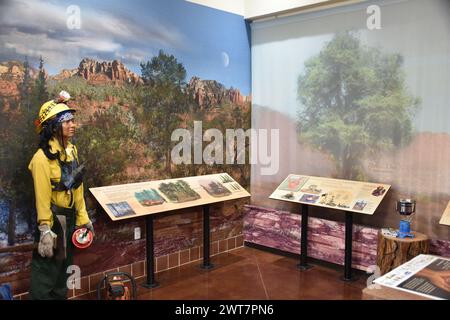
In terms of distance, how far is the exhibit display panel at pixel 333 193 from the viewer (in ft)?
13.9

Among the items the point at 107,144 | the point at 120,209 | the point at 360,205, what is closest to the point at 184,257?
the point at 120,209

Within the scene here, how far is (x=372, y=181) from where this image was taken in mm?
4613

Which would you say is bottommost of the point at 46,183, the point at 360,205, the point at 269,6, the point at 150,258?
the point at 150,258

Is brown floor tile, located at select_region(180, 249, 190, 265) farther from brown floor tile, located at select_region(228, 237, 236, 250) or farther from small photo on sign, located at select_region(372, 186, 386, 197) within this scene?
small photo on sign, located at select_region(372, 186, 386, 197)

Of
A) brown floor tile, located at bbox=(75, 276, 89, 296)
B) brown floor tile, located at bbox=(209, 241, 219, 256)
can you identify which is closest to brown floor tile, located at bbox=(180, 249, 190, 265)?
brown floor tile, located at bbox=(209, 241, 219, 256)

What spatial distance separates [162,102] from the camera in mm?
4715

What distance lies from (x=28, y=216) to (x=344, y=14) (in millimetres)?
3873

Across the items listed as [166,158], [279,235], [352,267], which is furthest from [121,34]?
[352,267]

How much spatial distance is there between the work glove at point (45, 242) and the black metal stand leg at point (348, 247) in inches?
112

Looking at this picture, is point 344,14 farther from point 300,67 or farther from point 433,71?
point 433,71

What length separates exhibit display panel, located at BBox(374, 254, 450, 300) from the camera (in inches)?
→ 91.7

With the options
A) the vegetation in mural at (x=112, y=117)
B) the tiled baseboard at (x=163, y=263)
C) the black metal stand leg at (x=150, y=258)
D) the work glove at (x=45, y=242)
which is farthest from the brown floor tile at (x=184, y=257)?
the work glove at (x=45, y=242)

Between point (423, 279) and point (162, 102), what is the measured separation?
320 centimetres

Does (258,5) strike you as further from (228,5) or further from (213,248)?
(213,248)
